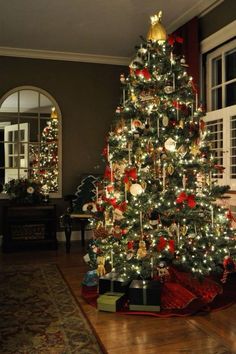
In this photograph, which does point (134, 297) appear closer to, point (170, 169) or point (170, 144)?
point (170, 169)

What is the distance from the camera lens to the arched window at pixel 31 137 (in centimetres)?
559

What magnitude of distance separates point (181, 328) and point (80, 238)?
3.53 m

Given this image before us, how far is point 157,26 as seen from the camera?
3535 mm

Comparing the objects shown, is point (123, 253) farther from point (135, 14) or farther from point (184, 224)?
point (135, 14)

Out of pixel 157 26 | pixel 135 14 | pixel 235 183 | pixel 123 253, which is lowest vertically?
pixel 123 253

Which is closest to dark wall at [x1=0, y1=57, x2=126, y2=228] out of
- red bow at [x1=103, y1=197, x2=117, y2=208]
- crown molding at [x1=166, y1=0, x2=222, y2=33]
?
crown molding at [x1=166, y1=0, x2=222, y2=33]

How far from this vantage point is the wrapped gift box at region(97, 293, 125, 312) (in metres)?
2.75

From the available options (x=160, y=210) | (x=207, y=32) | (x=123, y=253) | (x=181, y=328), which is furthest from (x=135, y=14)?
(x=181, y=328)

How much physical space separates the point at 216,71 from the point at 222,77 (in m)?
0.22

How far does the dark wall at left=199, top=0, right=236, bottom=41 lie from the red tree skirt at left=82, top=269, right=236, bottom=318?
275 cm

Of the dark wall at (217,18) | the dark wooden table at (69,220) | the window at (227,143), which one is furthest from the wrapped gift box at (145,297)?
the dark wall at (217,18)

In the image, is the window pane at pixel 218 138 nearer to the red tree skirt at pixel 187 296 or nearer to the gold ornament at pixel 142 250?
the red tree skirt at pixel 187 296

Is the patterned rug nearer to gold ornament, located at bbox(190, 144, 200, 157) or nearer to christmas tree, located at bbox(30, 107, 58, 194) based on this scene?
gold ornament, located at bbox(190, 144, 200, 157)

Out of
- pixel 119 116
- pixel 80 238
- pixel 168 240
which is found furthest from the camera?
pixel 80 238
